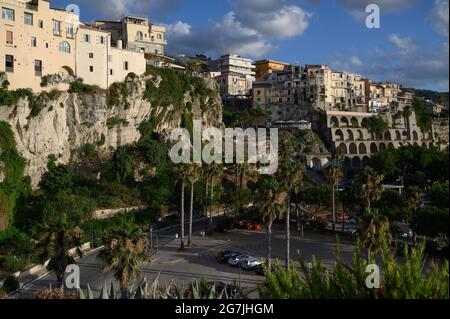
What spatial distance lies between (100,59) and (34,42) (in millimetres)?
8649

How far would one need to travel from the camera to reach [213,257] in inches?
1710

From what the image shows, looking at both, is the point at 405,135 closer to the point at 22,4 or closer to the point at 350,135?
the point at 350,135

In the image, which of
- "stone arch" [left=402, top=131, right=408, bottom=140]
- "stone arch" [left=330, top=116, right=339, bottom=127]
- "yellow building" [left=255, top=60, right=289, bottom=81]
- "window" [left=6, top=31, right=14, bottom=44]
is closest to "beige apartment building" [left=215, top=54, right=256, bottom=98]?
"yellow building" [left=255, top=60, right=289, bottom=81]

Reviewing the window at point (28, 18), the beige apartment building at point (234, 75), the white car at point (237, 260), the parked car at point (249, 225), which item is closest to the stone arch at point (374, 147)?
the beige apartment building at point (234, 75)

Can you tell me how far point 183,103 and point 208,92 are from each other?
6084mm

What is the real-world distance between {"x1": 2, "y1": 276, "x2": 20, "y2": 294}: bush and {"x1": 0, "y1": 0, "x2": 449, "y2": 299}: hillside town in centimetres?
8

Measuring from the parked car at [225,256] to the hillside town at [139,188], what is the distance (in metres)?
0.13

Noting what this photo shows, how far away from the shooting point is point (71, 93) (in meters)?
60.8

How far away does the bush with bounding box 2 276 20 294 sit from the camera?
111 feet

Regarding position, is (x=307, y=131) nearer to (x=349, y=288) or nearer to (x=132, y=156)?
(x=132, y=156)

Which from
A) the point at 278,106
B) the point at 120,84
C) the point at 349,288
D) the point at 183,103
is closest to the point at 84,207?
the point at 120,84

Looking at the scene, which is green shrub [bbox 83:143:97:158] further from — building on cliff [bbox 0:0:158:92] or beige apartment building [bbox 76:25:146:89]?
beige apartment building [bbox 76:25:146:89]

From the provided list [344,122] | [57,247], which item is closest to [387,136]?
[344,122]

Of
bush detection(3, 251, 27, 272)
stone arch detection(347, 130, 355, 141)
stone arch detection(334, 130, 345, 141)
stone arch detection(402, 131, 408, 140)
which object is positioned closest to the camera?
bush detection(3, 251, 27, 272)
